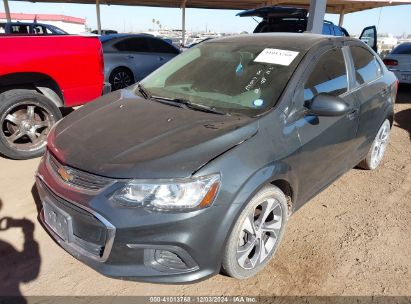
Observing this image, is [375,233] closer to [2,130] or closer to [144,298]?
[144,298]

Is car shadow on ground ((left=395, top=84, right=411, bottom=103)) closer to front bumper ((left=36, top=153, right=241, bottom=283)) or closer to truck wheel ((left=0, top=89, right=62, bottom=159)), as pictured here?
truck wheel ((left=0, top=89, right=62, bottom=159))

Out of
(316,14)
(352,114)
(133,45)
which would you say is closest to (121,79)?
(133,45)

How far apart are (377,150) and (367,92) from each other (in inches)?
43.0

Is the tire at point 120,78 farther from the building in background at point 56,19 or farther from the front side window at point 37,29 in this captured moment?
the building in background at point 56,19

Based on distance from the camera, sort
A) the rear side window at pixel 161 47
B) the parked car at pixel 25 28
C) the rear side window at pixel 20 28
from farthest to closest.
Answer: the rear side window at pixel 20 28 → the parked car at pixel 25 28 → the rear side window at pixel 161 47

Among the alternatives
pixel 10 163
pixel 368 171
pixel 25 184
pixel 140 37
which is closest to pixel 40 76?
pixel 10 163

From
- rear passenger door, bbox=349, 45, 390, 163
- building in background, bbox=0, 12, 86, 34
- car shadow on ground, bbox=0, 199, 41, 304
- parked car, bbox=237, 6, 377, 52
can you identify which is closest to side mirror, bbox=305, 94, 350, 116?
rear passenger door, bbox=349, 45, 390, 163

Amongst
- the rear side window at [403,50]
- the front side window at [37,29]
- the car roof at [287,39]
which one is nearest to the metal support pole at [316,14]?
the car roof at [287,39]

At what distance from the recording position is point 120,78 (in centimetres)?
822

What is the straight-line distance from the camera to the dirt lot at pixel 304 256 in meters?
2.47

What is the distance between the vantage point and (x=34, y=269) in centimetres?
259

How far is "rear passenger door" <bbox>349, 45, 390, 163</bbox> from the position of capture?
359cm

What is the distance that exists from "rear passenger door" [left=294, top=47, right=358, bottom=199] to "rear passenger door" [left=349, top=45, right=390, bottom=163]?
7.9 inches

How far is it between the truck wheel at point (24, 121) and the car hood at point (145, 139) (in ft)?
5.43
